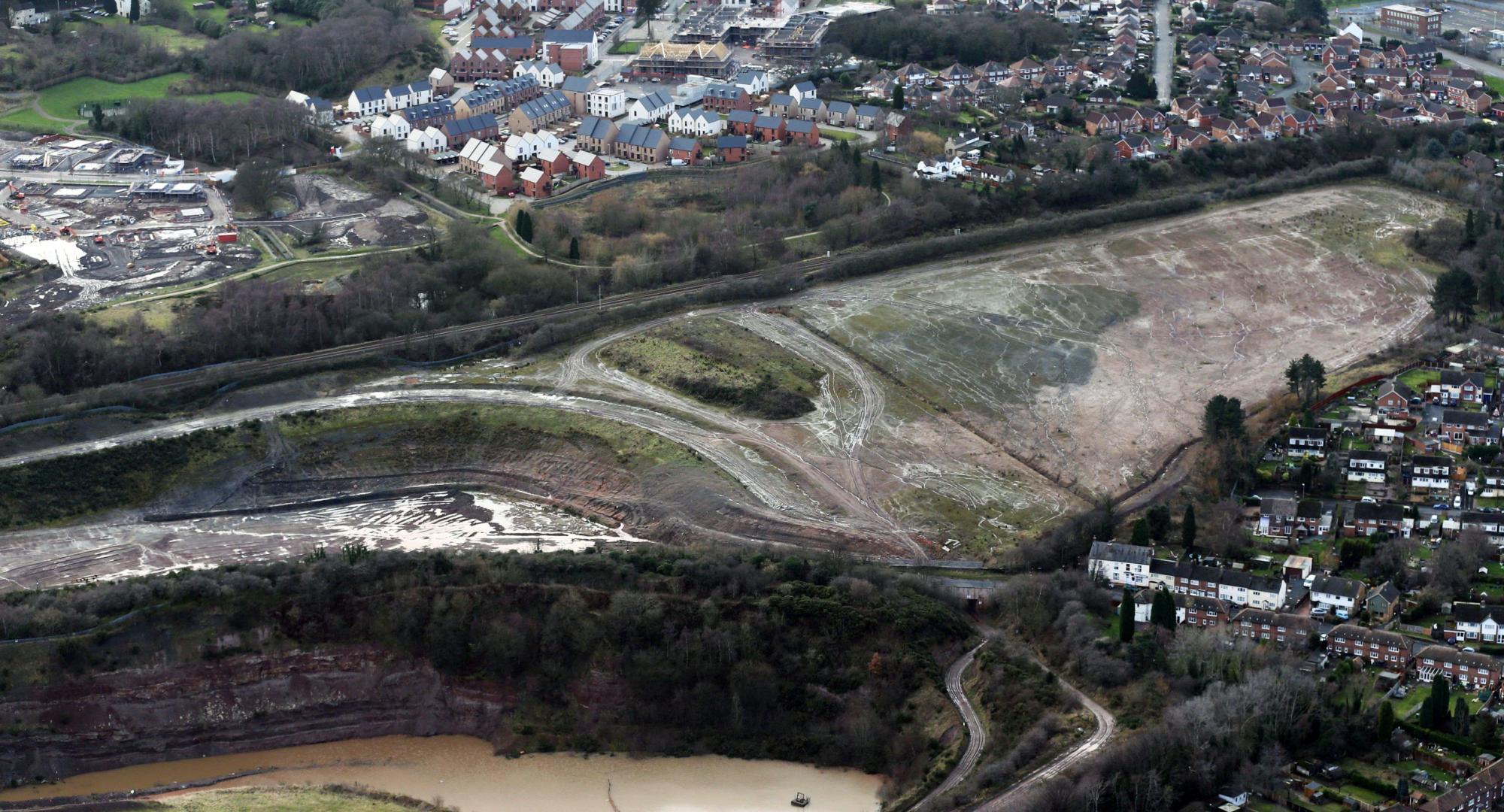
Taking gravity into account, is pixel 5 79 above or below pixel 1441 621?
above

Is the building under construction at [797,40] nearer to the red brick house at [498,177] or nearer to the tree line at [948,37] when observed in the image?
the tree line at [948,37]

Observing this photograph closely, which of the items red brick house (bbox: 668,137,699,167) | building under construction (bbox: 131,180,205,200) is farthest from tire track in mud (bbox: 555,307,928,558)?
building under construction (bbox: 131,180,205,200)

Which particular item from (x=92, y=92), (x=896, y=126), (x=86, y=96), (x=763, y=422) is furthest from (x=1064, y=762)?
(x=92, y=92)

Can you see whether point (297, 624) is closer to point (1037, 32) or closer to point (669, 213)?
point (669, 213)

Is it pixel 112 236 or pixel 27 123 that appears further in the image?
pixel 27 123

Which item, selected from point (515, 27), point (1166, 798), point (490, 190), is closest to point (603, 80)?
point (515, 27)

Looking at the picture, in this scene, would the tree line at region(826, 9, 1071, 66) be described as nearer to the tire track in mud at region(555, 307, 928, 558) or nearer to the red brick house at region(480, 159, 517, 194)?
the red brick house at region(480, 159, 517, 194)

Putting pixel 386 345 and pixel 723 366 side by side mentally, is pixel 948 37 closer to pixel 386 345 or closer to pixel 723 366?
pixel 723 366

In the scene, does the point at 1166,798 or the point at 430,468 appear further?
the point at 430,468
